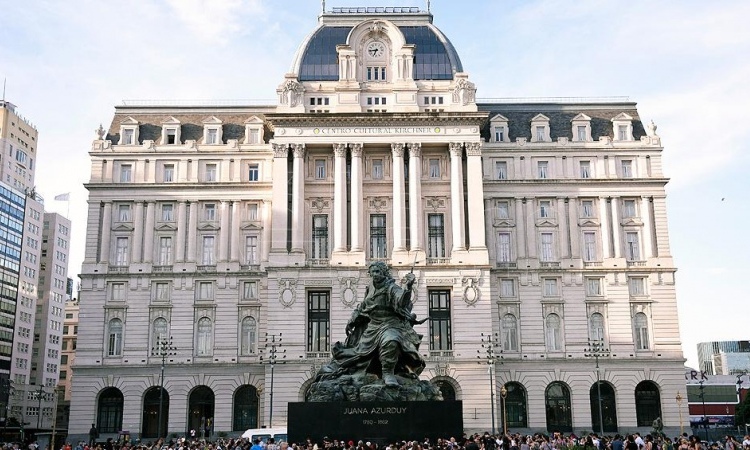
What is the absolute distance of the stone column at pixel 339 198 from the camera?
73.2 metres

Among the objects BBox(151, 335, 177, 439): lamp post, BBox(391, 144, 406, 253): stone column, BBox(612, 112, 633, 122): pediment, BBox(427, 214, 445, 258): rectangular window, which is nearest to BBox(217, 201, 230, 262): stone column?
BBox(151, 335, 177, 439): lamp post

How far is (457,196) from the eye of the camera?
73.9m

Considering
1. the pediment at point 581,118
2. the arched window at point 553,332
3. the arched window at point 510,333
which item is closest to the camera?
the arched window at point 510,333

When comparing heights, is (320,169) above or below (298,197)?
above

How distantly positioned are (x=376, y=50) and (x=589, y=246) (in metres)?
27.4

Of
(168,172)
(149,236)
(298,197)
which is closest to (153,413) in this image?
(149,236)

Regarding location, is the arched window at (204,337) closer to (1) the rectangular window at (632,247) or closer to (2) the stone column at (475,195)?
(2) the stone column at (475,195)

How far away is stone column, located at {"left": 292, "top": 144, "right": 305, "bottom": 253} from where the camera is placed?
73.1 m

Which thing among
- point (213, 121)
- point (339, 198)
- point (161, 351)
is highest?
point (213, 121)

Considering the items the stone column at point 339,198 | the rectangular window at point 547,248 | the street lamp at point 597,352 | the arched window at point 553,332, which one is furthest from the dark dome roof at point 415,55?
the street lamp at point 597,352

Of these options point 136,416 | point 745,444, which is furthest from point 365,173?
point 745,444

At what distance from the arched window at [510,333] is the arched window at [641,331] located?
35.6ft

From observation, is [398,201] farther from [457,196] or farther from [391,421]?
[391,421]

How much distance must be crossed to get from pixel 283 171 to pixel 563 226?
2660 cm
